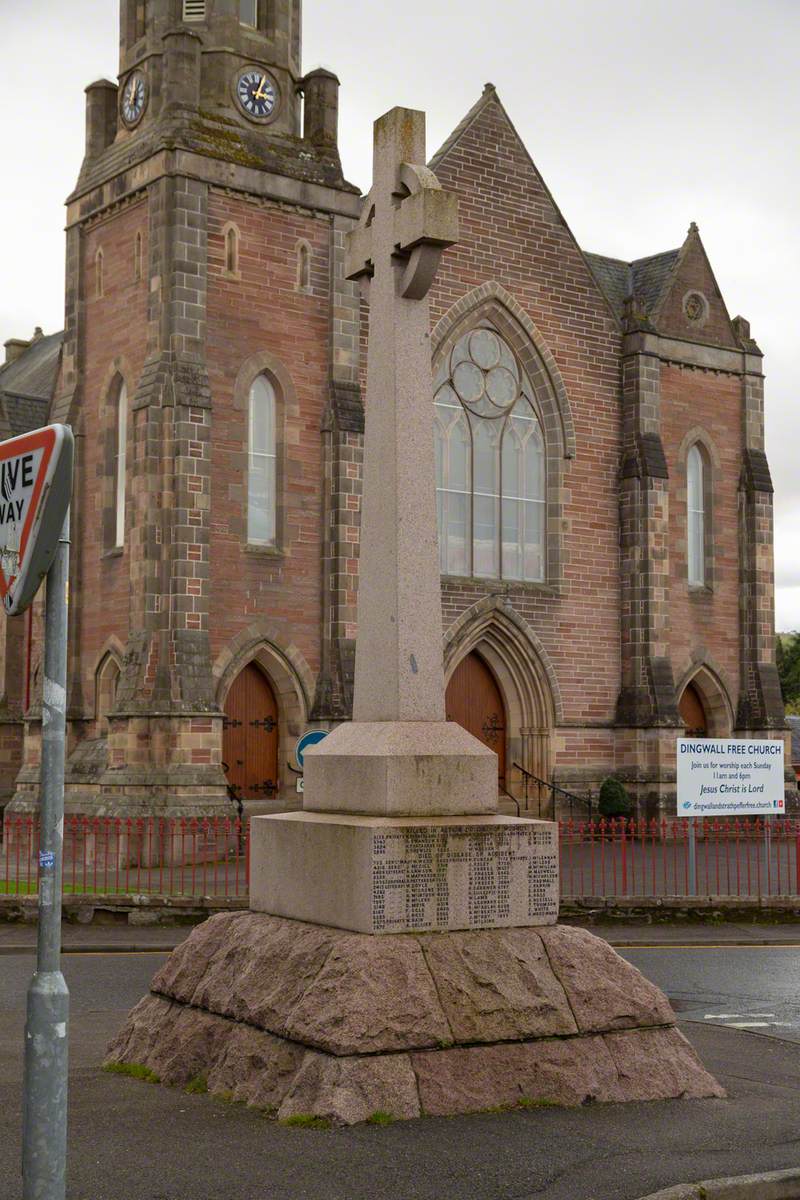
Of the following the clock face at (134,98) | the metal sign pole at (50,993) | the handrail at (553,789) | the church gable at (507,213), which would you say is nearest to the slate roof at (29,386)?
the clock face at (134,98)

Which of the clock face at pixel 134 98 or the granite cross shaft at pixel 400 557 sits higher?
the clock face at pixel 134 98

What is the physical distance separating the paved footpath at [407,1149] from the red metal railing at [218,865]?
9749mm

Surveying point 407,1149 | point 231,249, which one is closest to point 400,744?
point 407,1149

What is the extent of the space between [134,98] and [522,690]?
12.9 metres

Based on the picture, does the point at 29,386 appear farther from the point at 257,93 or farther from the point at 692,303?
the point at 692,303

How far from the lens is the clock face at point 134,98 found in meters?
26.4

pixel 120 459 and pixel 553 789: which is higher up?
pixel 120 459

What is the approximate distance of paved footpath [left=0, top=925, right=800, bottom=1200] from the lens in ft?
20.0

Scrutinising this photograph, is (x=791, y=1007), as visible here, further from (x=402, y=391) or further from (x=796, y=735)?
(x=796, y=735)

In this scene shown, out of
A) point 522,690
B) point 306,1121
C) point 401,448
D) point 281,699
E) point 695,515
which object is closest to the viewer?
point 306,1121

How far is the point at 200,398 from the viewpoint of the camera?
79.8ft

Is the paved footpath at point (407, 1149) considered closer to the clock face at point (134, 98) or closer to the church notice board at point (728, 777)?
the church notice board at point (728, 777)

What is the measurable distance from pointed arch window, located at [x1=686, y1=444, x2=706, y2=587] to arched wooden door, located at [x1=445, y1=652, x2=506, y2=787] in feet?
18.0

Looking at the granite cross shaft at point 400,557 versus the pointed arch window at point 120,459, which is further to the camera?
the pointed arch window at point 120,459
